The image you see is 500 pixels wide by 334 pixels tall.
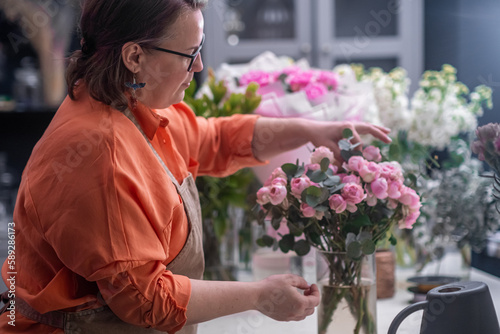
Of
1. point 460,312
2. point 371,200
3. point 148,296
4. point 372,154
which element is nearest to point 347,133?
point 372,154

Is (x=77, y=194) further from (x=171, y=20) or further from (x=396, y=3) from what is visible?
(x=396, y=3)

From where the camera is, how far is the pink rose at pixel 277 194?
1.03m

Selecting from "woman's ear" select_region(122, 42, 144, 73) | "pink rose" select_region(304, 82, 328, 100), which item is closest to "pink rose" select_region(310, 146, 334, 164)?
"woman's ear" select_region(122, 42, 144, 73)

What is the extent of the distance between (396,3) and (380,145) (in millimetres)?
1598

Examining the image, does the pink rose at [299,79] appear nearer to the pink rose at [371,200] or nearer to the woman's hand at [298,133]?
the woman's hand at [298,133]

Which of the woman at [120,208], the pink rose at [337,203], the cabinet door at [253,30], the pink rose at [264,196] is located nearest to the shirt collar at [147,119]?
the woman at [120,208]

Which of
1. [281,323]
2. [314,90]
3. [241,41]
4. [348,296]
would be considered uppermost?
[241,41]

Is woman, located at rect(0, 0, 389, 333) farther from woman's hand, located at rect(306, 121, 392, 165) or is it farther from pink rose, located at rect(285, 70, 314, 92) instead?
pink rose, located at rect(285, 70, 314, 92)

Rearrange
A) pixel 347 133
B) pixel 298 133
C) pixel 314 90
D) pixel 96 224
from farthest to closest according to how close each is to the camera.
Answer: pixel 314 90
pixel 298 133
pixel 347 133
pixel 96 224

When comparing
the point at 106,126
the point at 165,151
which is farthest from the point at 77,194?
the point at 165,151

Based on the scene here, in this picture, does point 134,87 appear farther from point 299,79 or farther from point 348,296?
point 299,79

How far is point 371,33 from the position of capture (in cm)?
290

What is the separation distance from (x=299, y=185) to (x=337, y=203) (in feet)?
0.23

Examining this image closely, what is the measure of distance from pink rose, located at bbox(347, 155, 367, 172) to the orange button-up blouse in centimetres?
29
